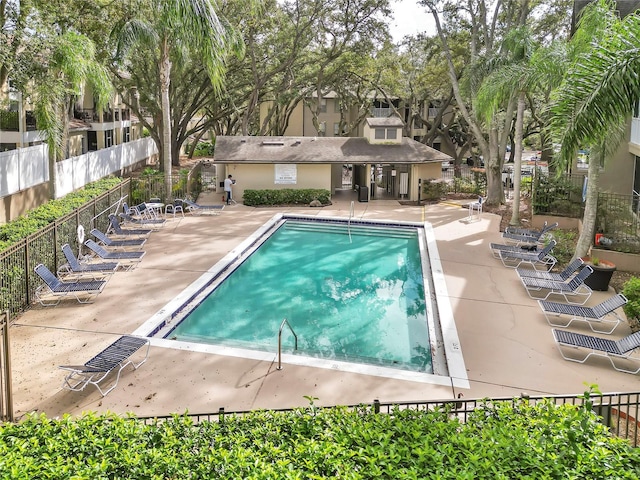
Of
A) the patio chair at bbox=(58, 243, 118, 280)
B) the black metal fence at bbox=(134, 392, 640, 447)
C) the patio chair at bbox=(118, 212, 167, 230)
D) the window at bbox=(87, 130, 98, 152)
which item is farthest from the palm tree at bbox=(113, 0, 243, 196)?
the window at bbox=(87, 130, 98, 152)

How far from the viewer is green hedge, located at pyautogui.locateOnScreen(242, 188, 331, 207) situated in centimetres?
2731

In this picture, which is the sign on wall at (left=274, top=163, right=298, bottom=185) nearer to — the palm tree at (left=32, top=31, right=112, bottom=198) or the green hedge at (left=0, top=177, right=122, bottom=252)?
the green hedge at (left=0, top=177, right=122, bottom=252)

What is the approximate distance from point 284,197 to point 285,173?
4.67 ft

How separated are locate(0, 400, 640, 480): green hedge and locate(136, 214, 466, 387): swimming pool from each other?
3.91 meters

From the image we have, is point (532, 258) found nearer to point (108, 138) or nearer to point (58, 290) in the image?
point (58, 290)

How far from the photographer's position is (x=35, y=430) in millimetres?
5676

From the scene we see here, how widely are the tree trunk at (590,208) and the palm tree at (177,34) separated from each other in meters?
12.7

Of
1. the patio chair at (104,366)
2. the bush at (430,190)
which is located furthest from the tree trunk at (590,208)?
the bush at (430,190)

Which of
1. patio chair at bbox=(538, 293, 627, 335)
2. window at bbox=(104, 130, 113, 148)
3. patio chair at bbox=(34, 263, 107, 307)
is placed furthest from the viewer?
window at bbox=(104, 130, 113, 148)

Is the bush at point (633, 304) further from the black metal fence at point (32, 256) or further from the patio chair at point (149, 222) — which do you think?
the patio chair at point (149, 222)

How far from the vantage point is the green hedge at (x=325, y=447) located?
4.96m

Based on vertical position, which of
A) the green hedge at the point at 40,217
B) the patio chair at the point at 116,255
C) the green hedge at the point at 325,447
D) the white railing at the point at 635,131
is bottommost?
the patio chair at the point at 116,255

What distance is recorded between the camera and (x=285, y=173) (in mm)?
28375

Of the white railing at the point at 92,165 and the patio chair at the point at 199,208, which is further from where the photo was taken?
the patio chair at the point at 199,208
